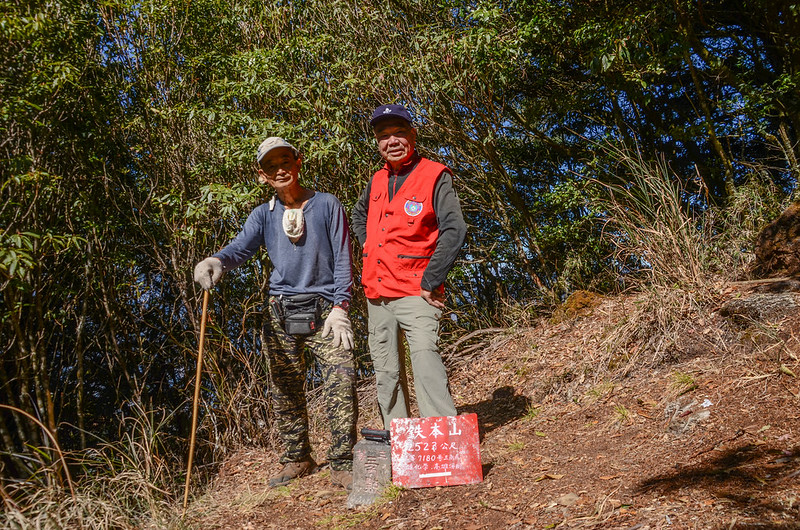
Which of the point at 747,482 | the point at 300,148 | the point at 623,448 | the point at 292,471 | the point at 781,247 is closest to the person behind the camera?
the point at 747,482

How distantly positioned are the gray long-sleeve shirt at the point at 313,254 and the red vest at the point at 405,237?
26 centimetres

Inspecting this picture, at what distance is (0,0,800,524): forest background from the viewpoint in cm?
495

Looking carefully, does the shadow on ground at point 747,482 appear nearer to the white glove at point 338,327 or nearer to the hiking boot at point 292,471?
the white glove at point 338,327

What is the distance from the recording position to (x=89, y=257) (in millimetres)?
5820

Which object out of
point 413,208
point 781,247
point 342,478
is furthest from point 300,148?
point 781,247

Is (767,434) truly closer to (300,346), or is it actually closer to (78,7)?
(300,346)

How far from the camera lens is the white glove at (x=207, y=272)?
3256mm

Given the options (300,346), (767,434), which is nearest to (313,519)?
(300,346)

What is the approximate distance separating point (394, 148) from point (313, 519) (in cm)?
207

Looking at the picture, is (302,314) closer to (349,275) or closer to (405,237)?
(349,275)

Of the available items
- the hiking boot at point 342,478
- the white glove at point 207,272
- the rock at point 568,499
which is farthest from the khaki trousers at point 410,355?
the white glove at point 207,272

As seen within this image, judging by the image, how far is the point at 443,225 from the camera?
309 cm

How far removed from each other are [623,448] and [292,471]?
2.00 m

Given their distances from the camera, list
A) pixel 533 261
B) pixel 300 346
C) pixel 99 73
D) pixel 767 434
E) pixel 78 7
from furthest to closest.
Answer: pixel 533 261 → pixel 99 73 → pixel 78 7 → pixel 300 346 → pixel 767 434
